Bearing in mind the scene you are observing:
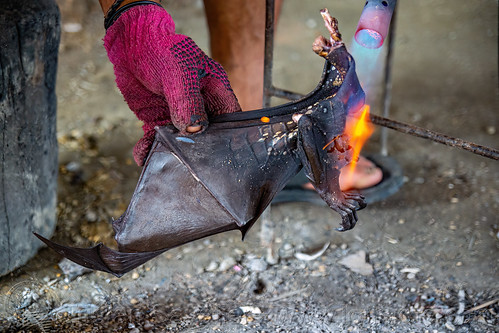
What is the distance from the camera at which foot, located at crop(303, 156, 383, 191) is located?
2428 mm

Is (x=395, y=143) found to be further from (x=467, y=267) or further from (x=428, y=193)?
(x=467, y=267)

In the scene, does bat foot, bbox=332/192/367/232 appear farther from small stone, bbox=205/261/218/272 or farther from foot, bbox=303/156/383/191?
foot, bbox=303/156/383/191

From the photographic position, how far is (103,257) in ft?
5.00

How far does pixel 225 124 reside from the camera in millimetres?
1478

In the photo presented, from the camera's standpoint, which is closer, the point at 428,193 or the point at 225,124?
the point at 225,124

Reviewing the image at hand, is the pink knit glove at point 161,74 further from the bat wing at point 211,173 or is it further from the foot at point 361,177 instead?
the foot at point 361,177

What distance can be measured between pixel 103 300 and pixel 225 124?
0.88m

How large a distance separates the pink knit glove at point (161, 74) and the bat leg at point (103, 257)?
27 centimetres

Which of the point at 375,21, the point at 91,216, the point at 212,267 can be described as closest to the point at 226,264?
the point at 212,267

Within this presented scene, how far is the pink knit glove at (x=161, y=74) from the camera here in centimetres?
139

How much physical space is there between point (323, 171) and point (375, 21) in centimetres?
43

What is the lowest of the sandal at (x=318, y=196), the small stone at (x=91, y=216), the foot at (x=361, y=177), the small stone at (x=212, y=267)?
the small stone at (x=212, y=267)

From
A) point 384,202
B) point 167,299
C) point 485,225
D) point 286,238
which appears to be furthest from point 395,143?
point 167,299

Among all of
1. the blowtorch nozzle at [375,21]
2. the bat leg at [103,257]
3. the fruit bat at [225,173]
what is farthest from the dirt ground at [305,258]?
the blowtorch nozzle at [375,21]
